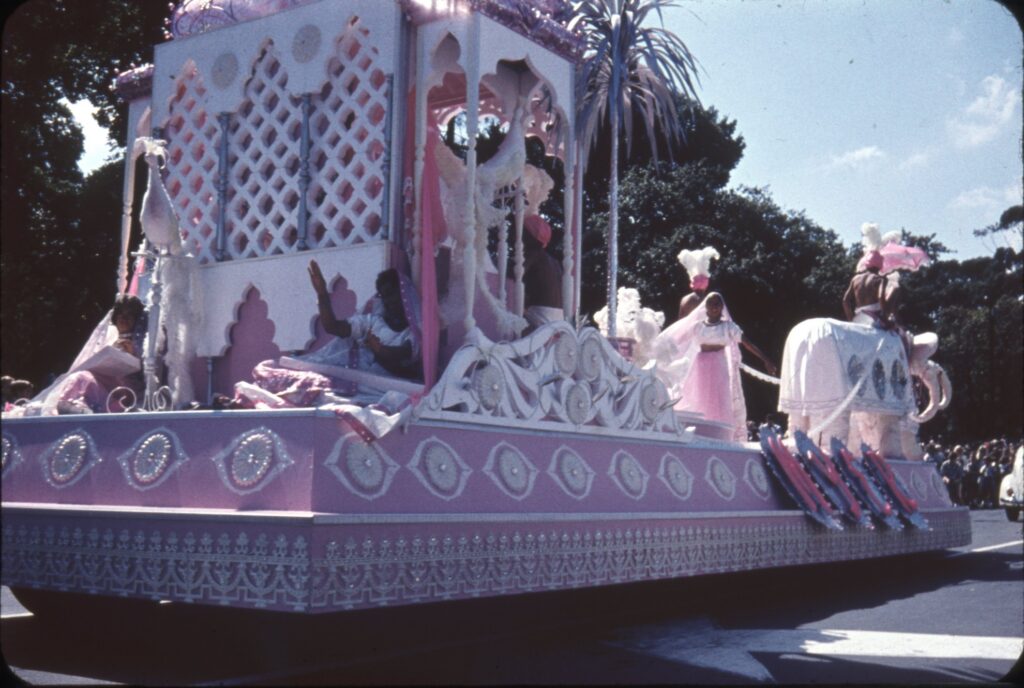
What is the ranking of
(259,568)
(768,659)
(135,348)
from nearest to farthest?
(259,568)
(768,659)
(135,348)

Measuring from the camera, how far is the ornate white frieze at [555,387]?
21.3 feet

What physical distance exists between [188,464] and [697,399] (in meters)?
7.04

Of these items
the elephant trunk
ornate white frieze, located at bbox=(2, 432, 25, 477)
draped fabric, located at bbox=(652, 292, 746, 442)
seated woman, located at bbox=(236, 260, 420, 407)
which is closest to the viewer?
ornate white frieze, located at bbox=(2, 432, 25, 477)

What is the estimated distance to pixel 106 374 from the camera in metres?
7.52

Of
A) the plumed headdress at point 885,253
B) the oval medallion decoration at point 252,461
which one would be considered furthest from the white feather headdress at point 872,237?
the oval medallion decoration at point 252,461

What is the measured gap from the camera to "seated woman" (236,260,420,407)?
21.5 ft

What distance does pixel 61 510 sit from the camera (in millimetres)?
5852

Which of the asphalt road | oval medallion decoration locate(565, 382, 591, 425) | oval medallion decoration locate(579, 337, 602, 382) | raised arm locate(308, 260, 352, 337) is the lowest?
the asphalt road

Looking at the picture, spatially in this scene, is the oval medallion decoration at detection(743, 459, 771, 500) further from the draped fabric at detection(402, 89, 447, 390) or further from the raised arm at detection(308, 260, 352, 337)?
the raised arm at detection(308, 260, 352, 337)

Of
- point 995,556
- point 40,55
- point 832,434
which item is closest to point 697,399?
point 832,434

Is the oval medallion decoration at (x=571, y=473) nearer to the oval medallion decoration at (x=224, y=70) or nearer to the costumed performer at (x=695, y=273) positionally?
the oval medallion decoration at (x=224, y=70)

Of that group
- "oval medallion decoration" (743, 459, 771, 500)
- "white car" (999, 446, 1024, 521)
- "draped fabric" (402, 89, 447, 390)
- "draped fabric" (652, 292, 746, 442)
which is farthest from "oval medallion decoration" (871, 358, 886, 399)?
"white car" (999, 446, 1024, 521)

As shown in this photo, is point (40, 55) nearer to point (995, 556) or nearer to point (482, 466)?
point (482, 466)

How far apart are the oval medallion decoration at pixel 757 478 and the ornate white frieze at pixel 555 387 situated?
3.85ft
